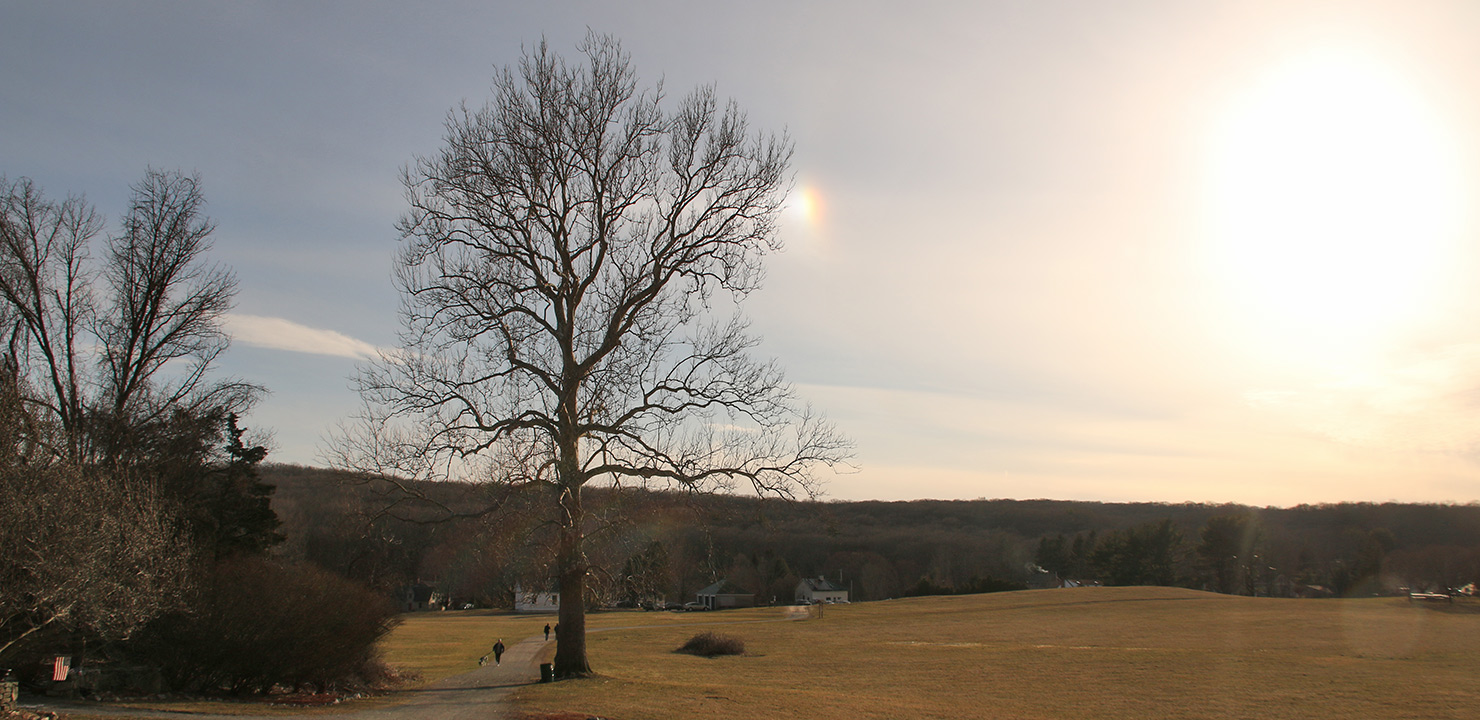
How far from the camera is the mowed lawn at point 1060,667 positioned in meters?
18.4

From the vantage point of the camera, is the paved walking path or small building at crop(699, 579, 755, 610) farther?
small building at crop(699, 579, 755, 610)

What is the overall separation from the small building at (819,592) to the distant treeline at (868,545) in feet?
8.43

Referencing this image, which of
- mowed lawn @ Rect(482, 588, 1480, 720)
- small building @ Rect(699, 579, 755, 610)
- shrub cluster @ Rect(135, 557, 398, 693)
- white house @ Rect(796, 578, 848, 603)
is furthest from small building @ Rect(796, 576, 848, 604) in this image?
shrub cluster @ Rect(135, 557, 398, 693)

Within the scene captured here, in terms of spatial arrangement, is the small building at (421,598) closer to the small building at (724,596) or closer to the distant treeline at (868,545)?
the distant treeline at (868,545)

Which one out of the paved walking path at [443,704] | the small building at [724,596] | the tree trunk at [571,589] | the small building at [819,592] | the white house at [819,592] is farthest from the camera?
the white house at [819,592]

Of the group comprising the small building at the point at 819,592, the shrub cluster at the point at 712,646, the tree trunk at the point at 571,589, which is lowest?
the small building at the point at 819,592

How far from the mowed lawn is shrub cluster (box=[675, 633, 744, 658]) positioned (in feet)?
2.91

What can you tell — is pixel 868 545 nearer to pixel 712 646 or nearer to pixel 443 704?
pixel 712 646

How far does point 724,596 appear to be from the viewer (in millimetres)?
94250

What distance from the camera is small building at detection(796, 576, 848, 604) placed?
96.4 metres

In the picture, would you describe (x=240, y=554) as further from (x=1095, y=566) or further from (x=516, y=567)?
(x=1095, y=566)

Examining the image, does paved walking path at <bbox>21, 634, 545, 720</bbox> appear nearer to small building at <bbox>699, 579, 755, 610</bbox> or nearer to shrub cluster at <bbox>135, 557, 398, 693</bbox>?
shrub cluster at <bbox>135, 557, 398, 693</bbox>

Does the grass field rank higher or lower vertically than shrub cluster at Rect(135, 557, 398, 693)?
lower

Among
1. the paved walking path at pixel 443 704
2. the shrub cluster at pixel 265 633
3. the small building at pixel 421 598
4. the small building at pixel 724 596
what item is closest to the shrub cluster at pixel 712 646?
the paved walking path at pixel 443 704
